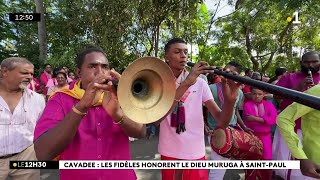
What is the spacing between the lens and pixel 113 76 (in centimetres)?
186

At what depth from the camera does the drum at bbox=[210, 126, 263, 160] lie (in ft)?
11.6

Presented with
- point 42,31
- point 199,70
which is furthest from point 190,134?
point 42,31

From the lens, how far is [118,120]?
6.59 ft

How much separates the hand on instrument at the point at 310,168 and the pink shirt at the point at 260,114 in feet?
7.89

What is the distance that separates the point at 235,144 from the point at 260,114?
1.31 metres

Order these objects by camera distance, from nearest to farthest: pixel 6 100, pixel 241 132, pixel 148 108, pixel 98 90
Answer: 1. pixel 98 90
2. pixel 148 108
3. pixel 6 100
4. pixel 241 132

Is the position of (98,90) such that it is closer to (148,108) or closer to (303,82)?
(148,108)

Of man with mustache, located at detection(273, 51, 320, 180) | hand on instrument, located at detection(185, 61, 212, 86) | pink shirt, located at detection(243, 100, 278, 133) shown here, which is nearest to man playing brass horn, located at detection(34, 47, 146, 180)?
hand on instrument, located at detection(185, 61, 212, 86)

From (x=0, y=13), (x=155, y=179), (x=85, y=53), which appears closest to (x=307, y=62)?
(x=155, y=179)

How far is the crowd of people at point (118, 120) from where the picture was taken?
1.94m

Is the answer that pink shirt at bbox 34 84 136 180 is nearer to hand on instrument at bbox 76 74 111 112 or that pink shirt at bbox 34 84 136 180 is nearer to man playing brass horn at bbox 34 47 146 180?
man playing brass horn at bbox 34 47 146 180

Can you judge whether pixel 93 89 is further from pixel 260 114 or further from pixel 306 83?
pixel 260 114

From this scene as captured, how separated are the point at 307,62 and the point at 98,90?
10.6 feet

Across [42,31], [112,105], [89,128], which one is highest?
[42,31]
